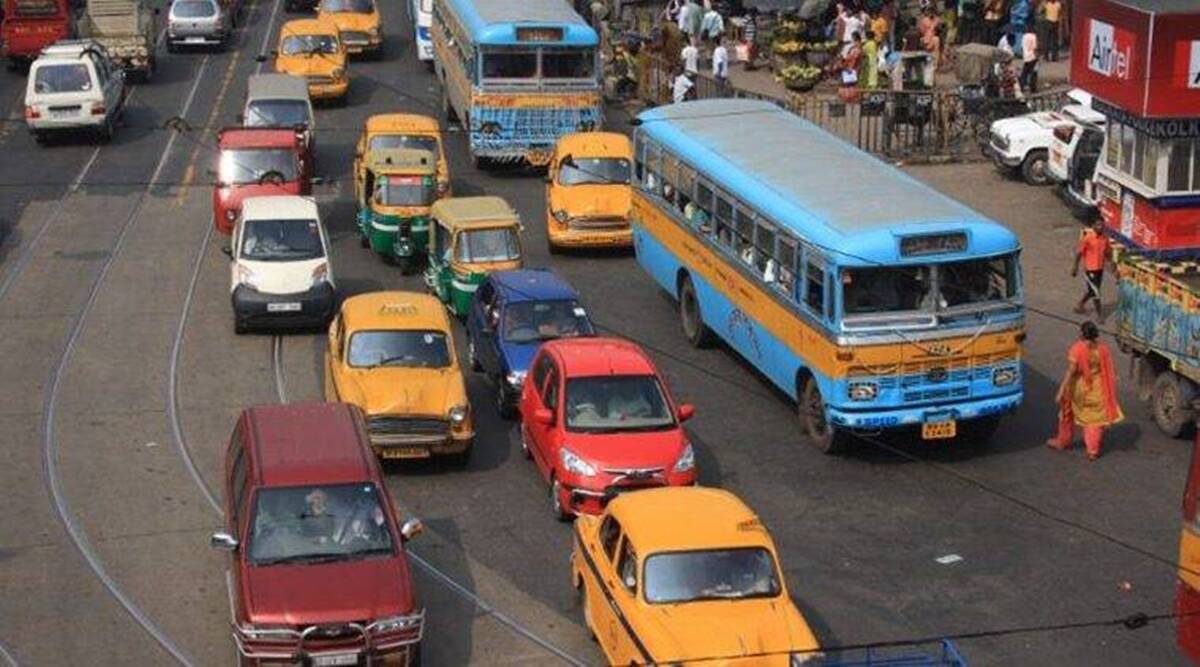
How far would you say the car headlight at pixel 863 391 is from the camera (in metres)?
25.7

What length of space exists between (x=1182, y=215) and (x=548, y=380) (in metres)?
12.9

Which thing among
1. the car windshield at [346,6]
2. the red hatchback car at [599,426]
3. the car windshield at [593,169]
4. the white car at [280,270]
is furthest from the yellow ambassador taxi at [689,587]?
the car windshield at [346,6]

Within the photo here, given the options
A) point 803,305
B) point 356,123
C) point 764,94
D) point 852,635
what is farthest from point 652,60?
point 852,635

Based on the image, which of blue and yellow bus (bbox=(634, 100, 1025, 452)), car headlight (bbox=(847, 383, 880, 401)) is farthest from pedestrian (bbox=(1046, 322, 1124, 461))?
car headlight (bbox=(847, 383, 880, 401))

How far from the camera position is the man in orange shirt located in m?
32.5

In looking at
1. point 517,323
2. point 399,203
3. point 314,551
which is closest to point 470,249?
point 399,203

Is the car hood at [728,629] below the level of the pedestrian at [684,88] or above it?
above

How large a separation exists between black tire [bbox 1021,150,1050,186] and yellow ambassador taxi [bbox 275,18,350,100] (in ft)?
55.8

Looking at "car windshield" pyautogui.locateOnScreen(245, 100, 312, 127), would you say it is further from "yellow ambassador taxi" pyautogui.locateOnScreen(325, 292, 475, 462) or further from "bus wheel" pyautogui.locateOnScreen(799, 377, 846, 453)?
"bus wheel" pyautogui.locateOnScreen(799, 377, 846, 453)

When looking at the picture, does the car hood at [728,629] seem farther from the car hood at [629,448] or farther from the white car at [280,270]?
the white car at [280,270]

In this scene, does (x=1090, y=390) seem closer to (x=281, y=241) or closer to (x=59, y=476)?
(x=59, y=476)

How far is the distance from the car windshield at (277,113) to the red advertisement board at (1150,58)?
16.3m

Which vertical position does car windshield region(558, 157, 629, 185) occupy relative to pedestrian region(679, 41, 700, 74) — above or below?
above

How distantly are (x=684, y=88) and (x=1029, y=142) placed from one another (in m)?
9.15
